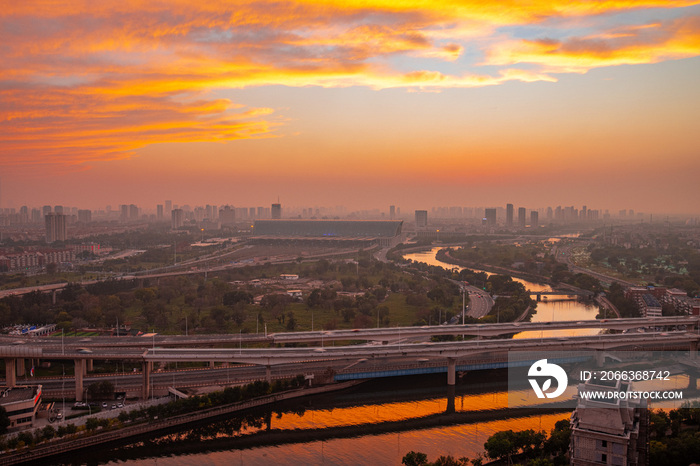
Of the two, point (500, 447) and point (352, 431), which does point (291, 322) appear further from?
point (500, 447)

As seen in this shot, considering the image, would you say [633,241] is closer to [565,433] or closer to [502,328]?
[502,328]

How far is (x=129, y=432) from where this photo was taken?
5.63m

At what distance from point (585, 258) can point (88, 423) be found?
841 inches

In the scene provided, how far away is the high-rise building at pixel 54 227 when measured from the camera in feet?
85.5

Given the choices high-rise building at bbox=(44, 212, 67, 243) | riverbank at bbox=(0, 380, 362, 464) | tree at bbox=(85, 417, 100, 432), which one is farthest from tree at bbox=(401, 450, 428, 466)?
high-rise building at bbox=(44, 212, 67, 243)

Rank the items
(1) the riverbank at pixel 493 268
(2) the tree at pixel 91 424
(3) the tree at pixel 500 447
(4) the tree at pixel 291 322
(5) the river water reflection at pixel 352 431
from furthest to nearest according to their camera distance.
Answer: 1. (1) the riverbank at pixel 493 268
2. (4) the tree at pixel 291 322
3. (2) the tree at pixel 91 424
4. (5) the river water reflection at pixel 352 431
5. (3) the tree at pixel 500 447

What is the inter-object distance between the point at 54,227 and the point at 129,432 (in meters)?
23.9

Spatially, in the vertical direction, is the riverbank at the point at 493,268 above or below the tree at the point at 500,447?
above

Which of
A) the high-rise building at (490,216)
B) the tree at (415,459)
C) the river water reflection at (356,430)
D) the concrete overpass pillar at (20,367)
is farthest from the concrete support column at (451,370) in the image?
the high-rise building at (490,216)

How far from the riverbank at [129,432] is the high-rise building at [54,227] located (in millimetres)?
23625

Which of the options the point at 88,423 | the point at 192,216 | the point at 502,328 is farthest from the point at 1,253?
the point at 192,216

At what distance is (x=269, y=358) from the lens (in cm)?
712

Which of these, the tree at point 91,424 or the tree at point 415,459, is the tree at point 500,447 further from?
the tree at point 91,424

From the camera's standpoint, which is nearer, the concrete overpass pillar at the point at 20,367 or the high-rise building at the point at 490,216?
the concrete overpass pillar at the point at 20,367
